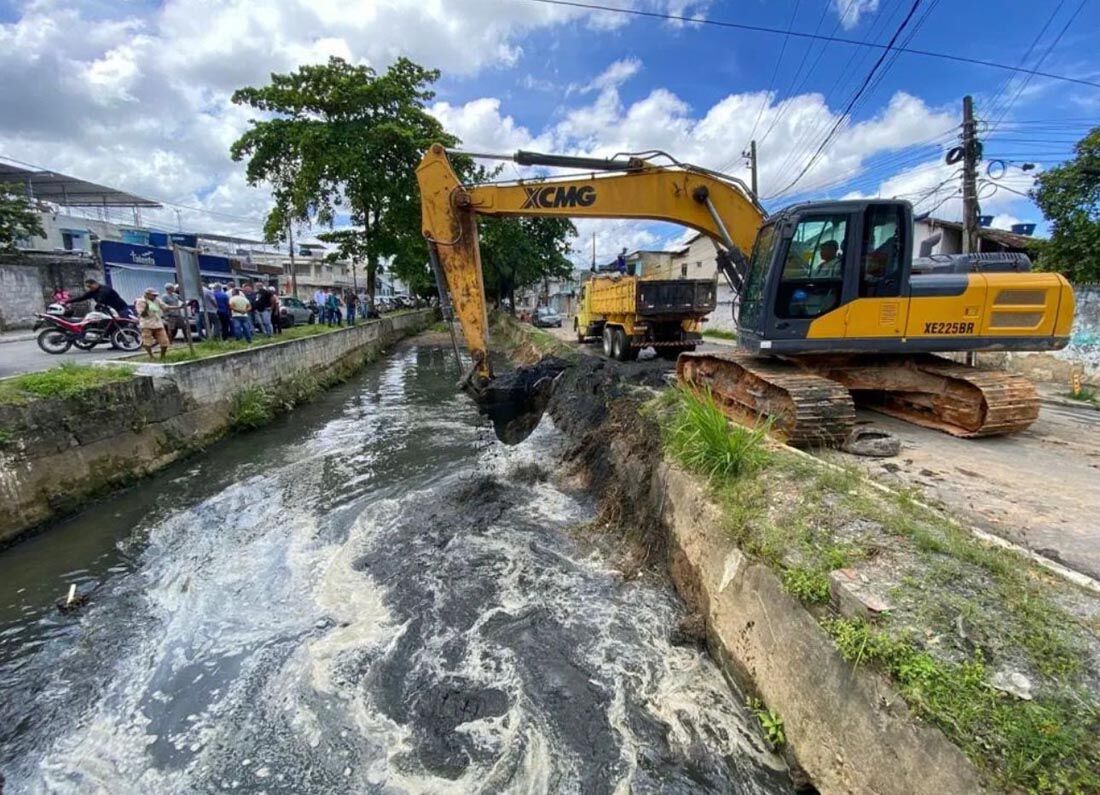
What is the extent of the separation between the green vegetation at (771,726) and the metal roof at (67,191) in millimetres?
35564

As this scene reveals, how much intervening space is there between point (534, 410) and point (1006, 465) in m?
6.68

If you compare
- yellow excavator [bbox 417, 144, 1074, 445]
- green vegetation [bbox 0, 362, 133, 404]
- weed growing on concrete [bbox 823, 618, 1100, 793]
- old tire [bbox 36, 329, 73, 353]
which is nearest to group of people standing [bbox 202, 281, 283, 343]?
old tire [bbox 36, 329, 73, 353]

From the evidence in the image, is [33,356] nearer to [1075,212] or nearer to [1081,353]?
[1081,353]

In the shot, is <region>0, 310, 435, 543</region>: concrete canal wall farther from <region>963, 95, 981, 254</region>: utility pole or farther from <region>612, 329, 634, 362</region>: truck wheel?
<region>963, 95, 981, 254</region>: utility pole

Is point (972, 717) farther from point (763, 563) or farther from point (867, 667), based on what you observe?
point (763, 563)

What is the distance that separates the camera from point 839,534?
3121 millimetres

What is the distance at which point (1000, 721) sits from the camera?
1.88 m

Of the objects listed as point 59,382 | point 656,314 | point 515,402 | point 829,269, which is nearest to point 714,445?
point 829,269

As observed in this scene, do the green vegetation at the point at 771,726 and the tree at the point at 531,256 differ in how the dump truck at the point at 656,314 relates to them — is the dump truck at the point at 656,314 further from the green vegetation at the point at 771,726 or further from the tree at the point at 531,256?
the tree at the point at 531,256

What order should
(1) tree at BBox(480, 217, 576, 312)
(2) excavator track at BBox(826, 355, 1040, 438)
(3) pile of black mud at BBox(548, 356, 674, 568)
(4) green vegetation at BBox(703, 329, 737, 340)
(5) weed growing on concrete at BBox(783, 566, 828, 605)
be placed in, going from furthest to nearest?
(1) tree at BBox(480, 217, 576, 312)
(4) green vegetation at BBox(703, 329, 737, 340)
(2) excavator track at BBox(826, 355, 1040, 438)
(3) pile of black mud at BBox(548, 356, 674, 568)
(5) weed growing on concrete at BBox(783, 566, 828, 605)

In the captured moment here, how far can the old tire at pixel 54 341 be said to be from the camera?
11180mm

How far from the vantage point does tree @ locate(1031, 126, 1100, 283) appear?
1109 cm

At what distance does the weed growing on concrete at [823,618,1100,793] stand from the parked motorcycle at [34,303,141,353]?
44.1ft

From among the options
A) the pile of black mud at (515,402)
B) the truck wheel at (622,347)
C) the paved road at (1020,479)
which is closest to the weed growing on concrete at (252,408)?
the pile of black mud at (515,402)
